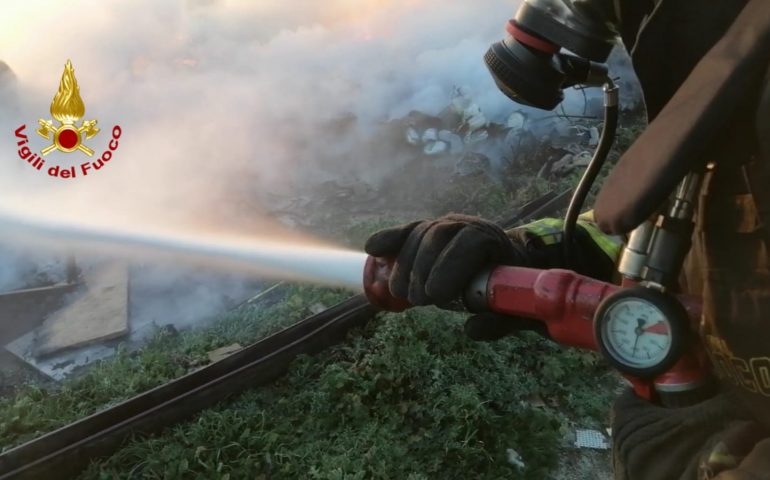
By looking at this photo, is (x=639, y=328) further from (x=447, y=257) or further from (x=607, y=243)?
(x=607, y=243)

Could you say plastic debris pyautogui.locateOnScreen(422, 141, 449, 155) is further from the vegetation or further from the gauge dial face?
the gauge dial face

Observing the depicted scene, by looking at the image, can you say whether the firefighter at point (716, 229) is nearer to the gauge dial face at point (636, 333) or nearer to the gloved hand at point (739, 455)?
the gloved hand at point (739, 455)

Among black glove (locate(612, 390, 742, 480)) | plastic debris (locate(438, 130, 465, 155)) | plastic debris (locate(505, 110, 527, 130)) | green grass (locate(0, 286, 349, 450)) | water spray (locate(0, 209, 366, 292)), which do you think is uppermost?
plastic debris (locate(505, 110, 527, 130))

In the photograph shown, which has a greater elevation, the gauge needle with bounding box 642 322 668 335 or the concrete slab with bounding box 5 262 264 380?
the gauge needle with bounding box 642 322 668 335

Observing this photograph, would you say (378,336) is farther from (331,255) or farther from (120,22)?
(120,22)

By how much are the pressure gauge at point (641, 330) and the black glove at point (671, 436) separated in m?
0.11

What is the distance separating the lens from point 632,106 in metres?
6.86

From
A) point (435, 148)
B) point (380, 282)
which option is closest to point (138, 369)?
point (380, 282)

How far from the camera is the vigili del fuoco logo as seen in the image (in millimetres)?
4410

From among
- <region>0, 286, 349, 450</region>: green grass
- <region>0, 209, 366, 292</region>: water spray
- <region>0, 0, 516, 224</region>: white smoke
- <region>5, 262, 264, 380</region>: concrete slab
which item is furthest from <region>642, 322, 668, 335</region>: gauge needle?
<region>0, 0, 516, 224</region>: white smoke

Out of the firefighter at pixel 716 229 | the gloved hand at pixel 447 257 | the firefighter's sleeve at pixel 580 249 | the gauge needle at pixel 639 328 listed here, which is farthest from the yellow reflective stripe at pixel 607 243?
the gauge needle at pixel 639 328

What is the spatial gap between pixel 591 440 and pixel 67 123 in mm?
3932

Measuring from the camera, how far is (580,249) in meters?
2.08

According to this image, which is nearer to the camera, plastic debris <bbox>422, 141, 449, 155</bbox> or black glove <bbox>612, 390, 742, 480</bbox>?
black glove <bbox>612, 390, 742, 480</bbox>
